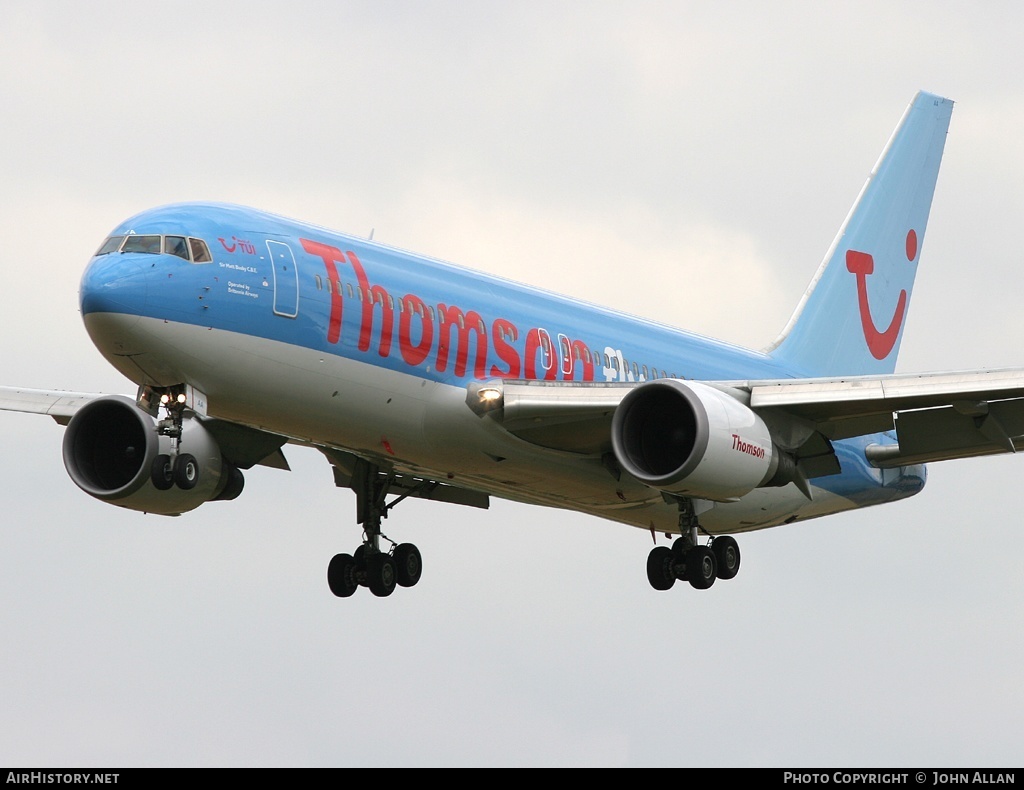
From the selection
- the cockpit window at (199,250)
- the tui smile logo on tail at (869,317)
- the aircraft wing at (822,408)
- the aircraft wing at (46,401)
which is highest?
the tui smile logo on tail at (869,317)

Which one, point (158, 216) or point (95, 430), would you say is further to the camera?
point (95, 430)

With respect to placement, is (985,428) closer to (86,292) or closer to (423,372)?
(423,372)

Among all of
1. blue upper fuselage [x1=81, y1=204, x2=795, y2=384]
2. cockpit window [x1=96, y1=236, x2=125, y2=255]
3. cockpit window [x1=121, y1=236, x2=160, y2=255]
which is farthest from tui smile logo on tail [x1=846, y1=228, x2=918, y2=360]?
cockpit window [x1=96, y1=236, x2=125, y2=255]

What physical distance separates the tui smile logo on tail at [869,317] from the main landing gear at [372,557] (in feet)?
44.8

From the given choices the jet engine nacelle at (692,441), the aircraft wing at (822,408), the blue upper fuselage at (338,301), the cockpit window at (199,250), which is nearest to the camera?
the blue upper fuselage at (338,301)

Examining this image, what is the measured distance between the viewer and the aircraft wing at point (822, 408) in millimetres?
29719

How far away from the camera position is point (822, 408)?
101 feet

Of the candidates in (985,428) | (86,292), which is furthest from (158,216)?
(985,428)

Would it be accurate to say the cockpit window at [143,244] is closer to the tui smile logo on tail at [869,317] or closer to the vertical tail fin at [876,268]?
the vertical tail fin at [876,268]

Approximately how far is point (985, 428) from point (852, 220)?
43.8ft

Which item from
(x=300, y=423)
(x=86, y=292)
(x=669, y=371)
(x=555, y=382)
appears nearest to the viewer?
(x=86, y=292)

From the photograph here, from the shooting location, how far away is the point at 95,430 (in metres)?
32.6

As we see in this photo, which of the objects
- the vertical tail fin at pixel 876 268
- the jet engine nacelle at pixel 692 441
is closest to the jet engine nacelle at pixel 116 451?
the jet engine nacelle at pixel 692 441

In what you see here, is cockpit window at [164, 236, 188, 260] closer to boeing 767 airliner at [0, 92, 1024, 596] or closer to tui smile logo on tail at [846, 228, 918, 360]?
boeing 767 airliner at [0, 92, 1024, 596]
